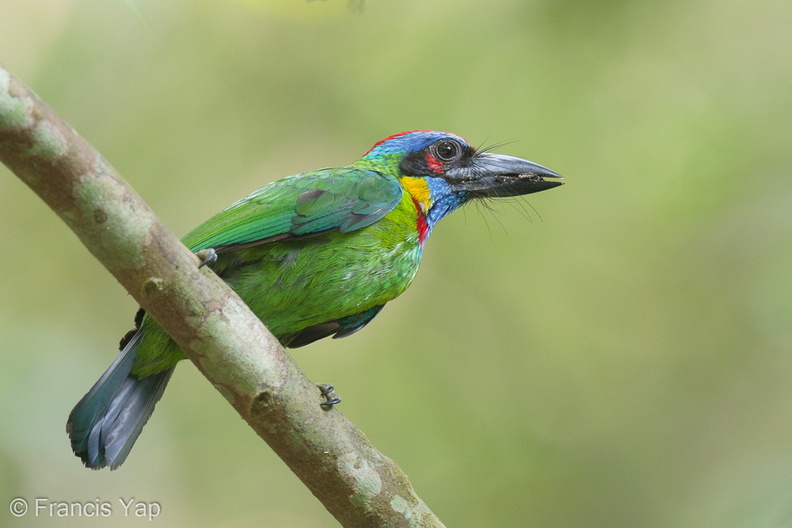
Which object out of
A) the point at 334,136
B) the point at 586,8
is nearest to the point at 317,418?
the point at 334,136

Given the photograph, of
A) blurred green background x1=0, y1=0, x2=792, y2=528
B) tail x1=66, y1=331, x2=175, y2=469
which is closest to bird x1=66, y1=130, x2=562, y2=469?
tail x1=66, y1=331, x2=175, y2=469

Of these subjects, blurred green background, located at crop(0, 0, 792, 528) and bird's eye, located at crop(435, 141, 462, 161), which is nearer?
bird's eye, located at crop(435, 141, 462, 161)

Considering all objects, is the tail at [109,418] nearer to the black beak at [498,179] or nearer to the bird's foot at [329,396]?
the bird's foot at [329,396]

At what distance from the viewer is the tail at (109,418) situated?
10.3 feet

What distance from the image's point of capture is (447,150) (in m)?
4.05

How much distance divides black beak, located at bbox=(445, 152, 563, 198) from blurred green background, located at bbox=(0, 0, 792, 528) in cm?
214

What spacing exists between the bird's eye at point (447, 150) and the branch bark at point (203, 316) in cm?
166

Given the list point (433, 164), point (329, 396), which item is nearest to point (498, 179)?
point (433, 164)

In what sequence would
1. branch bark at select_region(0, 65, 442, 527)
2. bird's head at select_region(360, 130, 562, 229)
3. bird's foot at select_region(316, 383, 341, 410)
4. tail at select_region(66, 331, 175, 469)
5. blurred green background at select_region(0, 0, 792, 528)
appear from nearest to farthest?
branch bark at select_region(0, 65, 442, 527) < bird's foot at select_region(316, 383, 341, 410) < tail at select_region(66, 331, 175, 469) < bird's head at select_region(360, 130, 562, 229) < blurred green background at select_region(0, 0, 792, 528)

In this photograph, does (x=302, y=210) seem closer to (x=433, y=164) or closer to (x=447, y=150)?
(x=433, y=164)

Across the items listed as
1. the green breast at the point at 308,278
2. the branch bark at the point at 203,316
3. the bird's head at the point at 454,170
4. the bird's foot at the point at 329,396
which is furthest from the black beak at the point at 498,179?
the branch bark at the point at 203,316

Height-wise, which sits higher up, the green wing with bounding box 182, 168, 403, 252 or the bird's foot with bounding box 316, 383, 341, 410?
the green wing with bounding box 182, 168, 403, 252

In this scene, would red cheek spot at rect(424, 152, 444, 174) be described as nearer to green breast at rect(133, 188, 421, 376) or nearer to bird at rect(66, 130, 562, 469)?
bird at rect(66, 130, 562, 469)

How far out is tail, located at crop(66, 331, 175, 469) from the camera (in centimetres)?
314
